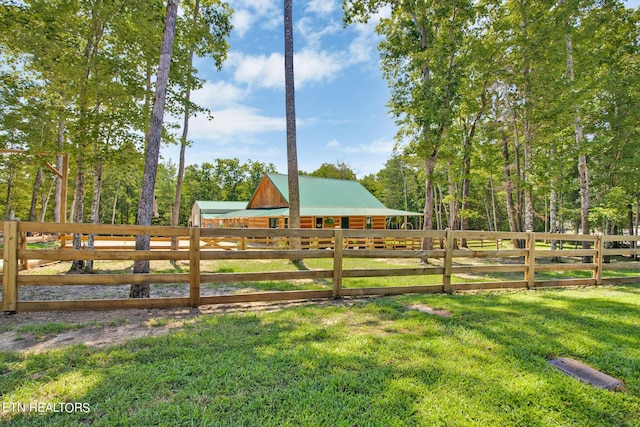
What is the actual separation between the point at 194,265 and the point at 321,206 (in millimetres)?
17146

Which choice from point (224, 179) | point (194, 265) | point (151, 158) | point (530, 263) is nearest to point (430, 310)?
point (530, 263)

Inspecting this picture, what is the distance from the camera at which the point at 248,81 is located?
48.6 ft

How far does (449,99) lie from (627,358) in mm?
9988

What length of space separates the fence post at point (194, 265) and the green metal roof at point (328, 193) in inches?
646

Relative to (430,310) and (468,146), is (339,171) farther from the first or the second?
(430,310)

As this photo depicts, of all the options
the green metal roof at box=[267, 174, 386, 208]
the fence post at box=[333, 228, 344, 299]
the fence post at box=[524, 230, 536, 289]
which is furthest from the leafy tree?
the fence post at box=[333, 228, 344, 299]

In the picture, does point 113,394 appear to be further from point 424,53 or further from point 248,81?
point 248,81

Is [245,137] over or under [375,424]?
over

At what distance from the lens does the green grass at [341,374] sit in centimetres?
200

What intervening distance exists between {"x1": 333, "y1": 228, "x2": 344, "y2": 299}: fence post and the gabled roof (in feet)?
50.9

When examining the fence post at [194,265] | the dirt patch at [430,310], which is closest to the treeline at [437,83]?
the fence post at [194,265]

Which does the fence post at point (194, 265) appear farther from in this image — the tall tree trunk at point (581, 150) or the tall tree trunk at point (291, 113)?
the tall tree trunk at point (581, 150)

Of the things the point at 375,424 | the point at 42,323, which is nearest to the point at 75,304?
the point at 42,323

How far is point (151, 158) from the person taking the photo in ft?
16.9
